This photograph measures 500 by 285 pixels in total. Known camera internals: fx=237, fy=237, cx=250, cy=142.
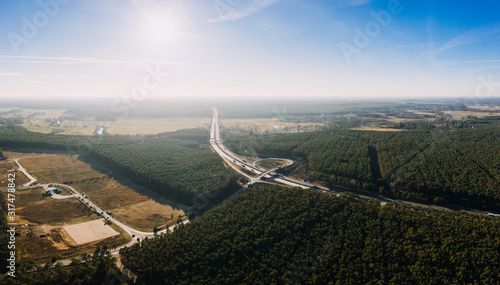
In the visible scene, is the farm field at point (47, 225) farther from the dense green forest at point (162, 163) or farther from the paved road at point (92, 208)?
the dense green forest at point (162, 163)

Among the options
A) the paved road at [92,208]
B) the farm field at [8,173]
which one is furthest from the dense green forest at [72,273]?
the farm field at [8,173]

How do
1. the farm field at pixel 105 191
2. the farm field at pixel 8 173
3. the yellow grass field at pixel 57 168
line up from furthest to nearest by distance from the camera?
the yellow grass field at pixel 57 168, the farm field at pixel 8 173, the farm field at pixel 105 191

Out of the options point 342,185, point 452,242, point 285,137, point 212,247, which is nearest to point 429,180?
point 342,185

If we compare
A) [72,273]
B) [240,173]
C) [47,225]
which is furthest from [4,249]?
[240,173]

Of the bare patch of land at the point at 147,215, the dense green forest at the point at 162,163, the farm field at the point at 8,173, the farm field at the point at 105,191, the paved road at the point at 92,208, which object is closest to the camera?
the paved road at the point at 92,208

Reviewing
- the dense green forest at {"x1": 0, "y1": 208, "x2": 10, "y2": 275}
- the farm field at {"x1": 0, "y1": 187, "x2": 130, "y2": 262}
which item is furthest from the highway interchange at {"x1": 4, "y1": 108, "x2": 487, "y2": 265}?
the dense green forest at {"x1": 0, "y1": 208, "x2": 10, "y2": 275}

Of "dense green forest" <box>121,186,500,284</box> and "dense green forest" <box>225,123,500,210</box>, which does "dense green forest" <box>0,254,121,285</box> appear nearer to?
"dense green forest" <box>121,186,500,284</box>

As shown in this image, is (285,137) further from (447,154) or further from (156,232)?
(156,232)
